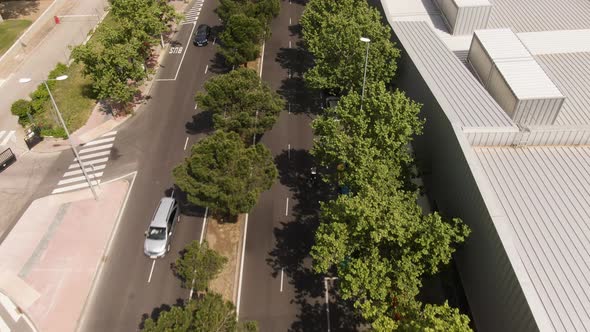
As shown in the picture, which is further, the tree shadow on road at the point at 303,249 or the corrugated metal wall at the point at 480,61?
the corrugated metal wall at the point at 480,61

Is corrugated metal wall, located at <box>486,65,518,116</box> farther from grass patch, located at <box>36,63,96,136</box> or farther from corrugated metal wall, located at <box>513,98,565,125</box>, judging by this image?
grass patch, located at <box>36,63,96,136</box>

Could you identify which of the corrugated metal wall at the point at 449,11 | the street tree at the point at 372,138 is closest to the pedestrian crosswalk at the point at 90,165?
the street tree at the point at 372,138

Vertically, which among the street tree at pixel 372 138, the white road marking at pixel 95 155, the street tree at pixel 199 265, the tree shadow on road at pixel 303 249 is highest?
the street tree at pixel 372 138

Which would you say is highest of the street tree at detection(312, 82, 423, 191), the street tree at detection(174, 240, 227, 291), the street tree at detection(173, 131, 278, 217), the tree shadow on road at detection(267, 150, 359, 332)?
the street tree at detection(312, 82, 423, 191)

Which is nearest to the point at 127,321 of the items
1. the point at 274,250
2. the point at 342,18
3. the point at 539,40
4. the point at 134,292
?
the point at 134,292

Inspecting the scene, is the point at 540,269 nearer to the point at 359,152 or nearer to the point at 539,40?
the point at 359,152

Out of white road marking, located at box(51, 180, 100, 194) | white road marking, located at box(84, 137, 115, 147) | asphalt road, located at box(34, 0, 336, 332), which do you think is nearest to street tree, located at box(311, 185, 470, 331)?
asphalt road, located at box(34, 0, 336, 332)

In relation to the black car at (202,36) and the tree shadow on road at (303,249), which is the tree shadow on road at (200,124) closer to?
the tree shadow on road at (303,249)

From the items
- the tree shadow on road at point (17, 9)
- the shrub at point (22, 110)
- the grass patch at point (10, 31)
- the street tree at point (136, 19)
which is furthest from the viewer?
the tree shadow on road at point (17, 9)
